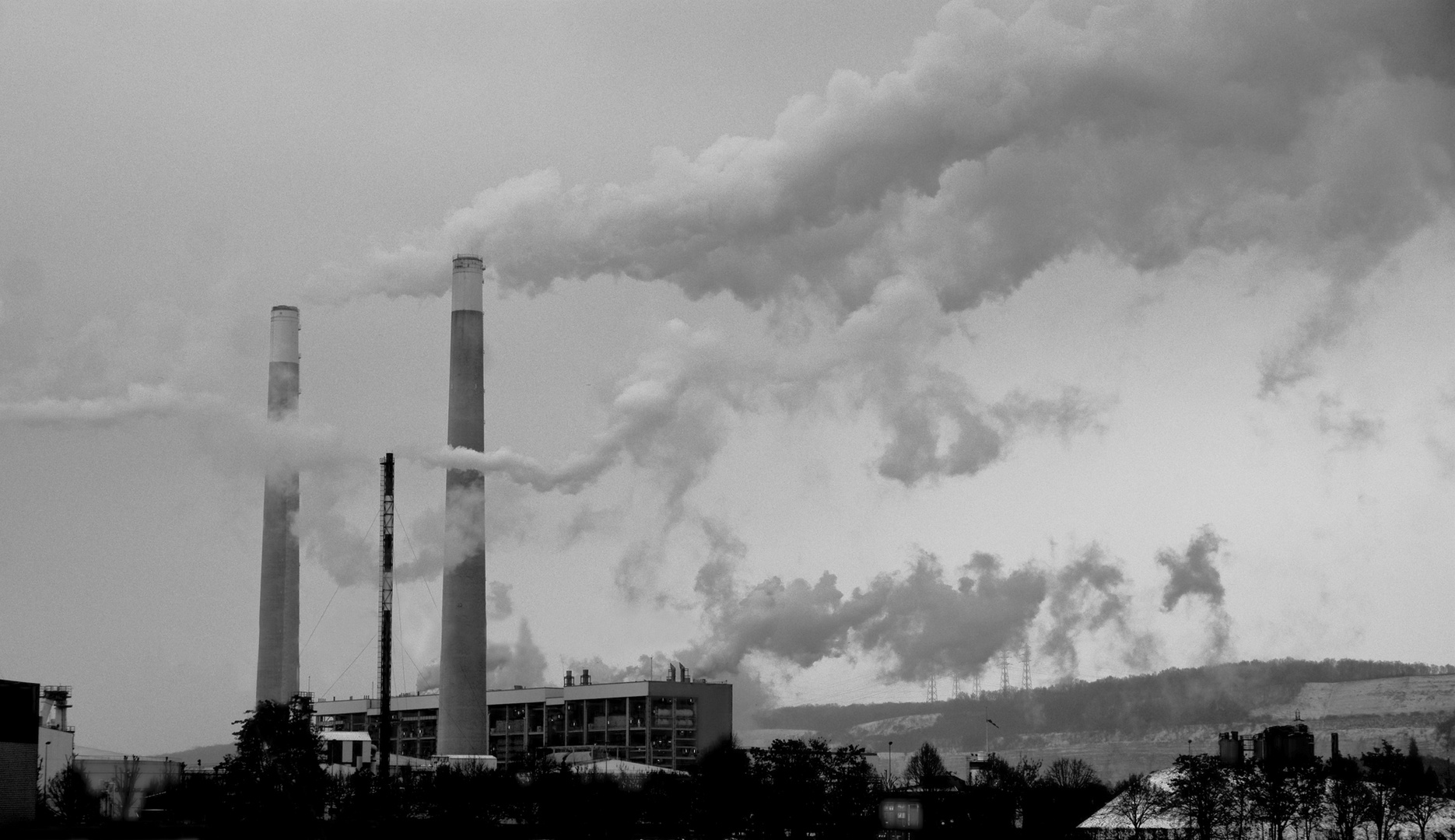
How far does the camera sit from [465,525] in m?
109

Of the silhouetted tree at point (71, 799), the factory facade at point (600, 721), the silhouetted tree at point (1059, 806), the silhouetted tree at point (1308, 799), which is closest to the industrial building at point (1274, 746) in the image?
the silhouetted tree at point (1059, 806)

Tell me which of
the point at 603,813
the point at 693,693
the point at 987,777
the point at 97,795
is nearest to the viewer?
the point at 603,813

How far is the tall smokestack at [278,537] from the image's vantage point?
12656 centimetres

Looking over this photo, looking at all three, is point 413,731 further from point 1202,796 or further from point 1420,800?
point 1420,800

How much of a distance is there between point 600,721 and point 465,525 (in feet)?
168

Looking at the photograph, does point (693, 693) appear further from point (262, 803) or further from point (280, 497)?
point (262, 803)

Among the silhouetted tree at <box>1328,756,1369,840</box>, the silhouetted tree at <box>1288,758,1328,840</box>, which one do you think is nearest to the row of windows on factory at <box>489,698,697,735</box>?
the silhouetted tree at <box>1288,758,1328,840</box>

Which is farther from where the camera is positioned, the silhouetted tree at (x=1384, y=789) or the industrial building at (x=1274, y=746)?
the industrial building at (x=1274, y=746)

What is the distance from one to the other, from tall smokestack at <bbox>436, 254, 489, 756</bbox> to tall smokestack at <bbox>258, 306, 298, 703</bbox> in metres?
21.0

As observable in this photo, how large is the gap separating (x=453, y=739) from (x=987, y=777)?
40496 millimetres

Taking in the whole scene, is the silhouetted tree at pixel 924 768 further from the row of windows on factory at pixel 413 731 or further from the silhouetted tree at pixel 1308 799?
the row of windows on factory at pixel 413 731

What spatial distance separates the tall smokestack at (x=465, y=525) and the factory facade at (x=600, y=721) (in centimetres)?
2661

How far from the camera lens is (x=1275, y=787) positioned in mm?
78562

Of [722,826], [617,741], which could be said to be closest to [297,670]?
[617,741]
